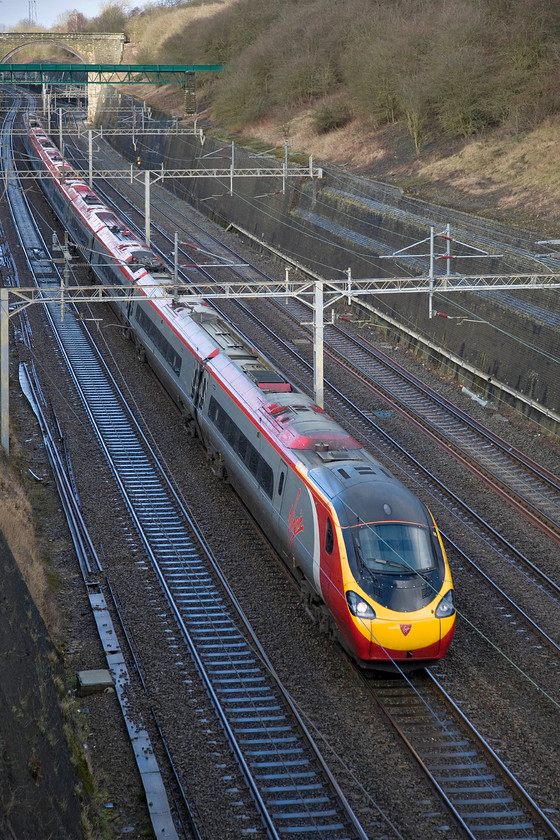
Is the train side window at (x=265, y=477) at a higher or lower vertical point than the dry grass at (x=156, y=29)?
lower

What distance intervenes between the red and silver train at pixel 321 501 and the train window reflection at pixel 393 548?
0.05 ft

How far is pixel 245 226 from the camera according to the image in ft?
170

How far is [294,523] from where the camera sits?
1619cm

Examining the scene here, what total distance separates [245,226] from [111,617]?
38.4m

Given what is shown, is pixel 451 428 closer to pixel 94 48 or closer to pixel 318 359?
pixel 318 359

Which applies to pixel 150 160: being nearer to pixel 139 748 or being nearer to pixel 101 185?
pixel 101 185

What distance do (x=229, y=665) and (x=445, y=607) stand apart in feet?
11.5

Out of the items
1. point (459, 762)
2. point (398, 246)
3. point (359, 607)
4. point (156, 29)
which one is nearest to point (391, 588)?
point (359, 607)

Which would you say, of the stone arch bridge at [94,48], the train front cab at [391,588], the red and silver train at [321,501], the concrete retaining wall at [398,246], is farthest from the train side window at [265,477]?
the stone arch bridge at [94,48]

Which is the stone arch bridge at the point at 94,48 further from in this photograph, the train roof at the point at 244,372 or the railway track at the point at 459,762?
the railway track at the point at 459,762

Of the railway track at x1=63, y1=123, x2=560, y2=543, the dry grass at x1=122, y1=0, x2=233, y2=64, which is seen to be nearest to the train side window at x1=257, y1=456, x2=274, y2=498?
the railway track at x1=63, y1=123, x2=560, y2=543

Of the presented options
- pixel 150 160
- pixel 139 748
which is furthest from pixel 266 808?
pixel 150 160

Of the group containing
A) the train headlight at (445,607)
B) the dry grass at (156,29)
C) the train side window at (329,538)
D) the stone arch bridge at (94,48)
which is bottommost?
the train headlight at (445,607)

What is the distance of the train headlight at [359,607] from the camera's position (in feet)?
44.6
